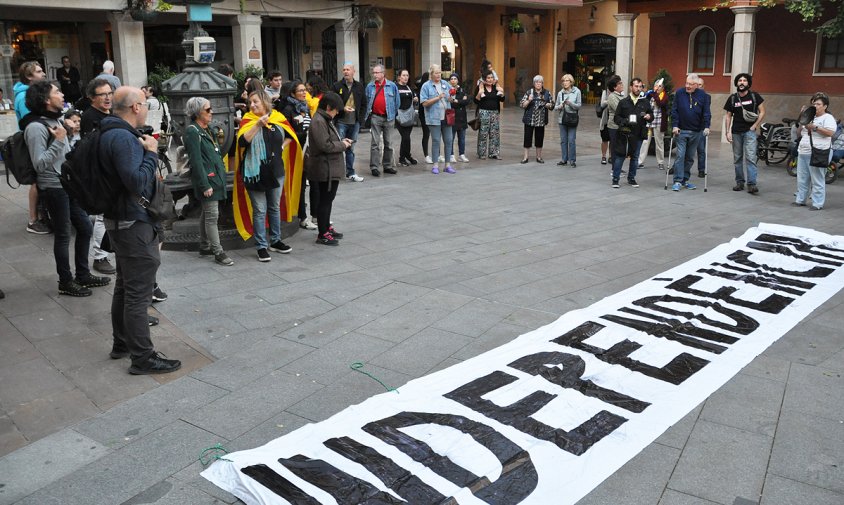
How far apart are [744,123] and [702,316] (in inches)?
262

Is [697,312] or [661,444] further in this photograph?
[697,312]

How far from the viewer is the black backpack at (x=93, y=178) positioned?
489 centimetres

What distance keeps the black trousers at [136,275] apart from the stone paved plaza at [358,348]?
0.27m

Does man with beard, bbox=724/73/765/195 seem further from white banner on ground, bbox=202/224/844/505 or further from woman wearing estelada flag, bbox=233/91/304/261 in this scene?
woman wearing estelada flag, bbox=233/91/304/261

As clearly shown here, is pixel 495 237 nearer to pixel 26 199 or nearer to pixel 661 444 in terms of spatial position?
pixel 661 444

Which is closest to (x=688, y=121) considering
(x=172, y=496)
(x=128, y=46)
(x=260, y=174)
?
(x=260, y=174)

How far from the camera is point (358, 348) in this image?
5.64m

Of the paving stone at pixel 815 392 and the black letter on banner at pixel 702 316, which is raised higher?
the black letter on banner at pixel 702 316

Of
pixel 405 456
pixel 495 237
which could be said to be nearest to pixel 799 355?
pixel 405 456

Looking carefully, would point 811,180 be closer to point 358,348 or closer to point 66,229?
point 358,348

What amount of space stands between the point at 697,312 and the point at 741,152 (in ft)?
22.1

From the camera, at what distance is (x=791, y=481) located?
3.88m

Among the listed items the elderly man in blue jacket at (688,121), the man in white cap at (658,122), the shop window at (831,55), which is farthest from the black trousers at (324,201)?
the shop window at (831,55)

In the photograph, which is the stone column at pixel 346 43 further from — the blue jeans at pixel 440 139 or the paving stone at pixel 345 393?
the paving stone at pixel 345 393
